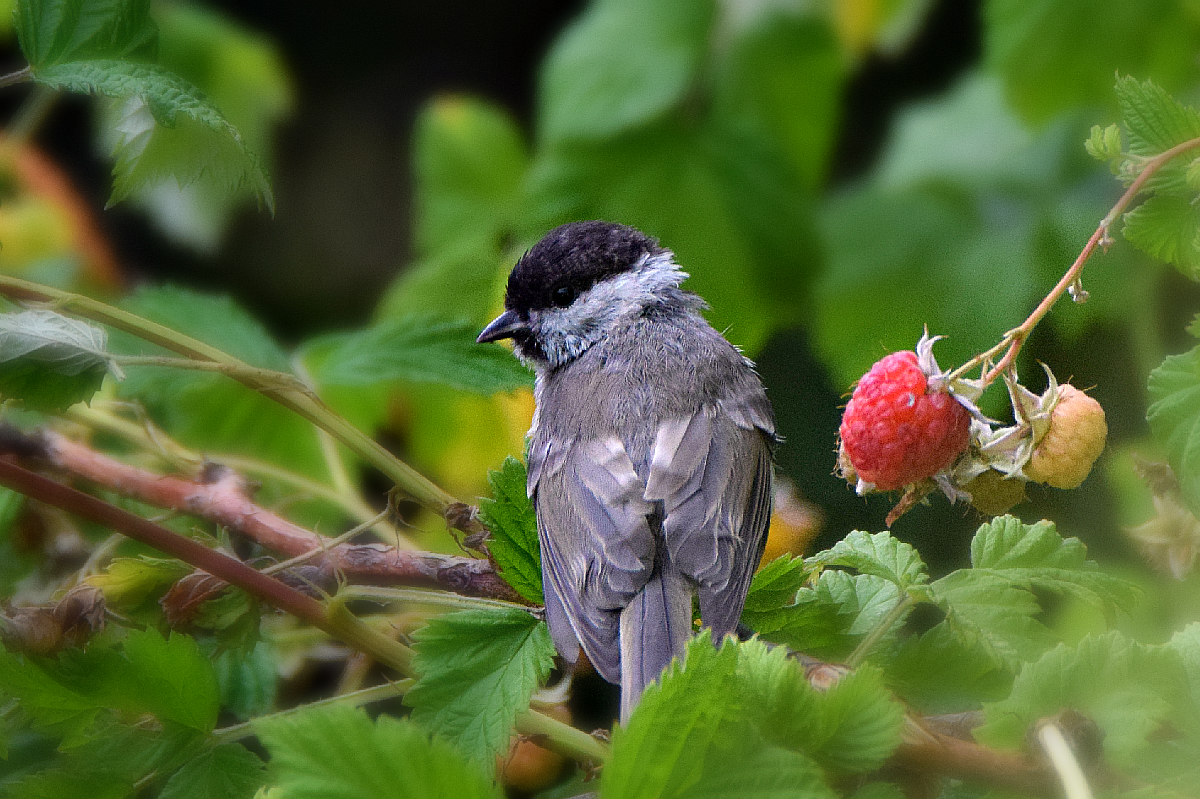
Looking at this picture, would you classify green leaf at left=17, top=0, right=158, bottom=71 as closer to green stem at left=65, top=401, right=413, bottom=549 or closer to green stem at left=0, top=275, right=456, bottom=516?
green stem at left=0, top=275, right=456, bottom=516

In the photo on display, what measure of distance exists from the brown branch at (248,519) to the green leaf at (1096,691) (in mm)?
359

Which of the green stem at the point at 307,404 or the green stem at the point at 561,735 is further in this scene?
the green stem at the point at 307,404

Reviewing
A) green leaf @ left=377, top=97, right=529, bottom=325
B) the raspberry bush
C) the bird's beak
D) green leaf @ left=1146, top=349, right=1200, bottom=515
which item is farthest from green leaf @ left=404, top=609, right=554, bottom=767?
green leaf @ left=377, top=97, right=529, bottom=325

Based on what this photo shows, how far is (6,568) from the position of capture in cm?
97

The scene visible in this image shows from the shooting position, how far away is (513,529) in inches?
30.8

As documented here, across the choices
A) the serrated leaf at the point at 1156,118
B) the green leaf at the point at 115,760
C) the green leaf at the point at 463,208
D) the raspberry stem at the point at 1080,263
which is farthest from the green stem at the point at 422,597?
the green leaf at the point at 463,208

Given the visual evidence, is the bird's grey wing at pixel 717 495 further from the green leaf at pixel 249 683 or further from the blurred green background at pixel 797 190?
the green leaf at pixel 249 683

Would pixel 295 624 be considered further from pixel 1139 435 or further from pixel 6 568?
pixel 1139 435

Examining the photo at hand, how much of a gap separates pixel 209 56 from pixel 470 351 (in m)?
0.94

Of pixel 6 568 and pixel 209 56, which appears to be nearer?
pixel 6 568

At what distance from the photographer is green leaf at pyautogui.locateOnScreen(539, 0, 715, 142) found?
4.77ft

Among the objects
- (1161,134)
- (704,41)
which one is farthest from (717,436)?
(704,41)

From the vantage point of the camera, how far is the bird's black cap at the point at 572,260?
1.19 metres

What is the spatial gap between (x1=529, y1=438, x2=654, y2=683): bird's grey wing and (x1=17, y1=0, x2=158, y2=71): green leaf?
42cm
